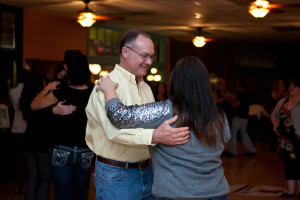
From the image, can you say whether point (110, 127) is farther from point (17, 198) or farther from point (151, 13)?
point (151, 13)

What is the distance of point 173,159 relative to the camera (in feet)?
6.46

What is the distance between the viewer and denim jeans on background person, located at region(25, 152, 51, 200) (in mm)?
4043

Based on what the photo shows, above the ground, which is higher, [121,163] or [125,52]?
[125,52]

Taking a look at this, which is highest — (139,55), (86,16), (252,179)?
(86,16)

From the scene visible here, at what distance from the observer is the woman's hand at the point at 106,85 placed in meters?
2.12

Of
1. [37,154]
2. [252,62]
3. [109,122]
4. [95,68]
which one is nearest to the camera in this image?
[109,122]

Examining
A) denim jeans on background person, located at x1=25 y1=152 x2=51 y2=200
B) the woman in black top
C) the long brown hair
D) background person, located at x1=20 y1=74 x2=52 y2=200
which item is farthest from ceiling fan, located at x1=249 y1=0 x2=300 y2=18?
the long brown hair

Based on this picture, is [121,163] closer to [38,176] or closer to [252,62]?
[38,176]

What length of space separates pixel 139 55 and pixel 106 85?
275 millimetres

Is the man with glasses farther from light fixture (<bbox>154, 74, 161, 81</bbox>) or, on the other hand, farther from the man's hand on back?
light fixture (<bbox>154, 74, 161, 81</bbox>)

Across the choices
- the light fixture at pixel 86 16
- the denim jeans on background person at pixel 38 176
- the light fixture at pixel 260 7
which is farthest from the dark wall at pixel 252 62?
the denim jeans on background person at pixel 38 176

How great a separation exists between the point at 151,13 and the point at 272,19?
8.86ft

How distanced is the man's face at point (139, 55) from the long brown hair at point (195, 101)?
343mm

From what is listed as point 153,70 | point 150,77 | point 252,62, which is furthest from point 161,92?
point 252,62
